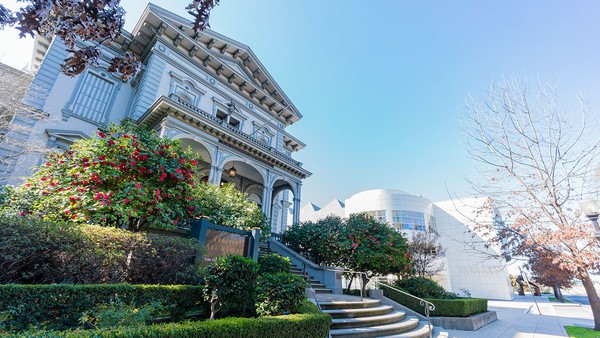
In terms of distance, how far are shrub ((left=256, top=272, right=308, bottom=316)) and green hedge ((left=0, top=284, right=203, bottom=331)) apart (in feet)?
5.51

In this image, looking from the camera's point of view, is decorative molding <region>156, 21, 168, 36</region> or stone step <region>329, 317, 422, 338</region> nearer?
stone step <region>329, 317, 422, 338</region>

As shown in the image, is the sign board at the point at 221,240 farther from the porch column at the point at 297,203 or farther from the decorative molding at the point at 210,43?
the decorative molding at the point at 210,43

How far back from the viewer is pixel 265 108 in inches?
816

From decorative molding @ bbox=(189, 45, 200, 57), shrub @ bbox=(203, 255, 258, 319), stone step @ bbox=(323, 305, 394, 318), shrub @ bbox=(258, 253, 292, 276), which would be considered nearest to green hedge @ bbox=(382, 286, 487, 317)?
stone step @ bbox=(323, 305, 394, 318)

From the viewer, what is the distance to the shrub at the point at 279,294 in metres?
5.30

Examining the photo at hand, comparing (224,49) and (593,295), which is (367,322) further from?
(224,49)

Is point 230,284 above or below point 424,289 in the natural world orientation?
above

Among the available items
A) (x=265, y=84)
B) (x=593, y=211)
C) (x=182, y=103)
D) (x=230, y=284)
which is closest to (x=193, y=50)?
(x=182, y=103)

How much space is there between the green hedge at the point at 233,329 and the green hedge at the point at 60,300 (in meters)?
0.82

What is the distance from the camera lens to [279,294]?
541cm

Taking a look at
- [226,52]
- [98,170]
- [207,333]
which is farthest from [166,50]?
[207,333]

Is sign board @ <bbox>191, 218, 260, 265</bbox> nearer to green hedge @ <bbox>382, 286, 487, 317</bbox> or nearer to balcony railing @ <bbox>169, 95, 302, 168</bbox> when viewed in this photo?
green hedge @ <bbox>382, 286, 487, 317</bbox>

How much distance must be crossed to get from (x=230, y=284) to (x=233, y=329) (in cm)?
102

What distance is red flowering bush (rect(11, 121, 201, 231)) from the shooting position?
598 cm
